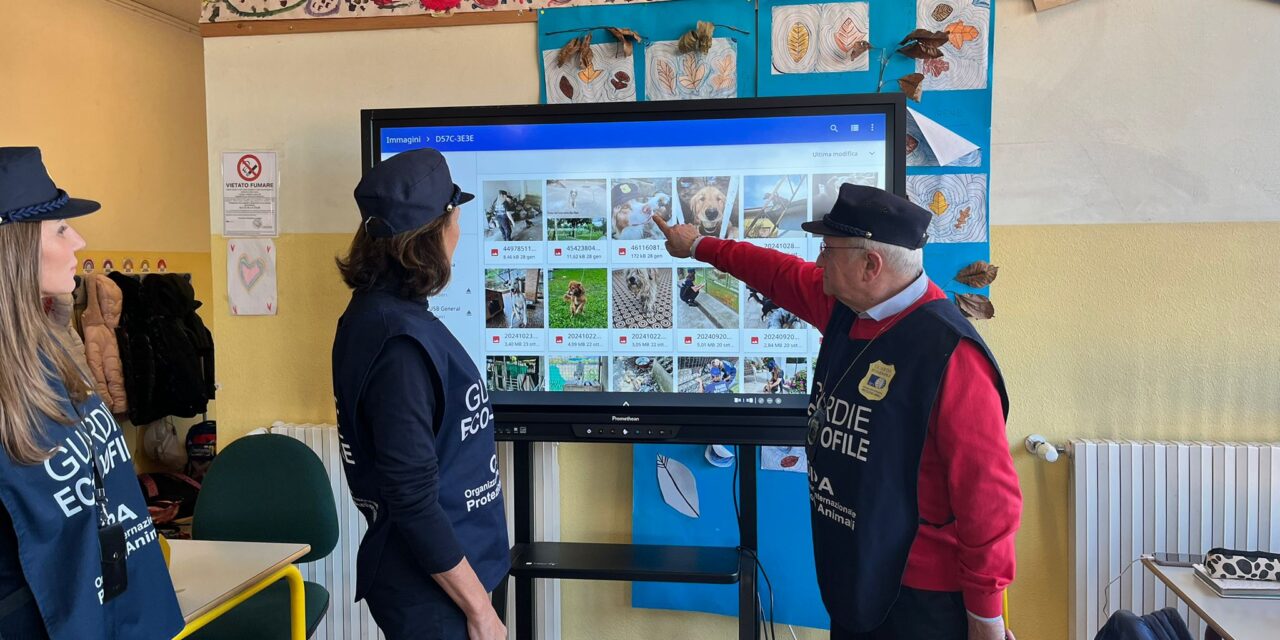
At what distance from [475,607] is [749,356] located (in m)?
1.03

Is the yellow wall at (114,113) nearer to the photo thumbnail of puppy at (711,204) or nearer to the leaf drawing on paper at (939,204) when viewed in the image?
the photo thumbnail of puppy at (711,204)

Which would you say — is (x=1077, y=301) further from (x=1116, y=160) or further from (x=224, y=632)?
(x=224, y=632)

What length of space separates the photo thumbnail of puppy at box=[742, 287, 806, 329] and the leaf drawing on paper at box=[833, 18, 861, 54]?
804 millimetres

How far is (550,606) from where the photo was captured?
2.44 metres

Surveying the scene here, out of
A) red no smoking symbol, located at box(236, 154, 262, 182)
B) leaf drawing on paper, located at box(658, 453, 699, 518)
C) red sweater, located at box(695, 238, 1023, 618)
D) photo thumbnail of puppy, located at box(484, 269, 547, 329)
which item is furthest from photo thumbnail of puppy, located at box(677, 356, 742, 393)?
red no smoking symbol, located at box(236, 154, 262, 182)

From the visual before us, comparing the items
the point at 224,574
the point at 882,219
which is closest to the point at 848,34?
the point at 882,219

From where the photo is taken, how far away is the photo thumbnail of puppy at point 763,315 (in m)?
2.08

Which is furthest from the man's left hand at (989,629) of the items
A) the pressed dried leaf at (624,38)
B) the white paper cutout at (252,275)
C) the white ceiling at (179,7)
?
the white ceiling at (179,7)

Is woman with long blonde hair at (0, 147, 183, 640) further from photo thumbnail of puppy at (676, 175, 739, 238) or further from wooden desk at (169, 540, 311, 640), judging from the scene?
photo thumbnail of puppy at (676, 175, 739, 238)

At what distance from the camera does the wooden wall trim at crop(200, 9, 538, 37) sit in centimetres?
236

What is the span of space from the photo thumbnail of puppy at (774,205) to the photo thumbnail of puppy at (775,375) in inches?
13.8

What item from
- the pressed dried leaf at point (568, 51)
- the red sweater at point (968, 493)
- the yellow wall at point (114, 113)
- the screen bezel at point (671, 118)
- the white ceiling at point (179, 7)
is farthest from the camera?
the white ceiling at point (179, 7)

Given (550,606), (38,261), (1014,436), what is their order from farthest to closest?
(550,606), (1014,436), (38,261)

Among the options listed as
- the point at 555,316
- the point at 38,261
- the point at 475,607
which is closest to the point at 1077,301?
the point at 555,316
